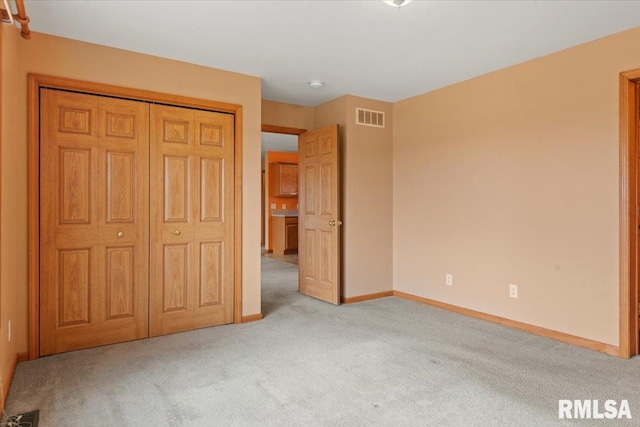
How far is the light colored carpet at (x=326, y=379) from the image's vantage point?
2.11m

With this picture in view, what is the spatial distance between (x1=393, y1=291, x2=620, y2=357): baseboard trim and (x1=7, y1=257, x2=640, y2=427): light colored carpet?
105 millimetres

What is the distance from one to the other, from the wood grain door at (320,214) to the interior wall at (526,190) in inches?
39.6

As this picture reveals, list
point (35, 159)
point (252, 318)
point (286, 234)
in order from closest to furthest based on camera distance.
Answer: point (35, 159), point (252, 318), point (286, 234)

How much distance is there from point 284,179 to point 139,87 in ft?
20.2

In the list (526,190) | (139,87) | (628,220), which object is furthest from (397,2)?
(628,220)

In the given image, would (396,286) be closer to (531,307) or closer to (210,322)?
(531,307)

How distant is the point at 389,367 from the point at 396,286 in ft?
7.78

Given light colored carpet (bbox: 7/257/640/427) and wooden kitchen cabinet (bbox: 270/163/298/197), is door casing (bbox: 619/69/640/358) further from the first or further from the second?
wooden kitchen cabinet (bbox: 270/163/298/197)

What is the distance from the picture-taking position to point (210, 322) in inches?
146

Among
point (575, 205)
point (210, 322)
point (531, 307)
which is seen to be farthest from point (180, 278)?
point (575, 205)

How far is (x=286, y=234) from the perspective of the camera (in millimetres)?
8977

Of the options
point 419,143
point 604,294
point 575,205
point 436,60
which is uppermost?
point 436,60

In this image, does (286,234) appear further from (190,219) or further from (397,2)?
(397,2)

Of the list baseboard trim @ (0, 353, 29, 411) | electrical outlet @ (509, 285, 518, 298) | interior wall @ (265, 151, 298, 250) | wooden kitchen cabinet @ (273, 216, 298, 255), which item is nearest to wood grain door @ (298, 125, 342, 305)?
electrical outlet @ (509, 285, 518, 298)
